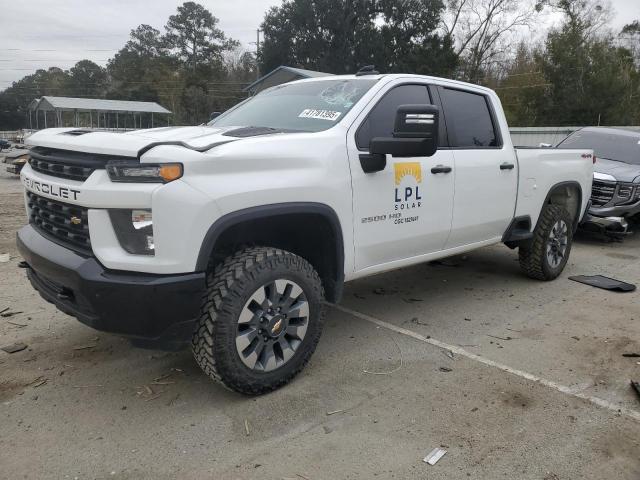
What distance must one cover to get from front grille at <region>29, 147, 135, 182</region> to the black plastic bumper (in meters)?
0.43

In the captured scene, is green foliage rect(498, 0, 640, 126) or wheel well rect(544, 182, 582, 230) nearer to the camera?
wheel well rect(544, 182, 582, 230)

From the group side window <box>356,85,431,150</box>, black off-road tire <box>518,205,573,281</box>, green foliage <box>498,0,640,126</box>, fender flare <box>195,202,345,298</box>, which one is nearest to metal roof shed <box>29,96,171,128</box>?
green foliage <box>498,0,640,126</box>

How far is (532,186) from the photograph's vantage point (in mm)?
5168

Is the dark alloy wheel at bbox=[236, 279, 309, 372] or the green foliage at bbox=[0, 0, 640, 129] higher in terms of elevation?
the green foliage at bbox=[0, 0, 640, 129]

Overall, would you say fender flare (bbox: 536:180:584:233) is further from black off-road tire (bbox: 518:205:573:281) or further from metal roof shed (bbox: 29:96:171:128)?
metal roof shed (bbox: 29:96:171:128)

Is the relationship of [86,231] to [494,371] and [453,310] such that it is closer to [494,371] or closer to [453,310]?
[494,371]

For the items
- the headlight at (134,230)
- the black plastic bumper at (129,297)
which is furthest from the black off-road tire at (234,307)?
the headlight at (134,230)

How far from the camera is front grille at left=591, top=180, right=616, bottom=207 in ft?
26.6

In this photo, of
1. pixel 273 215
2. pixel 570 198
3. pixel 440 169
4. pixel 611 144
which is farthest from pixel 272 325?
pixel 611 144

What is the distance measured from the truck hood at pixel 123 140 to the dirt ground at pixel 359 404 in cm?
147

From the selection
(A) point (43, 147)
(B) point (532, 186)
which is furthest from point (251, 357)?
(B) point (532, 186)

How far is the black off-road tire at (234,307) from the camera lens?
2812 millimetres

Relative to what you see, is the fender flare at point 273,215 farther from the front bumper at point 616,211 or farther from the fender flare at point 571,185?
the front bumper at point 616,211

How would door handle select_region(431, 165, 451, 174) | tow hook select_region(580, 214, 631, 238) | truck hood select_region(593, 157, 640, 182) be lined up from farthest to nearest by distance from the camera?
truck hood select_region(593, 157, 640, 182), tow hook select_region(580, 214, 631, 238), door handle select_region(431, 165, 451, 174)
